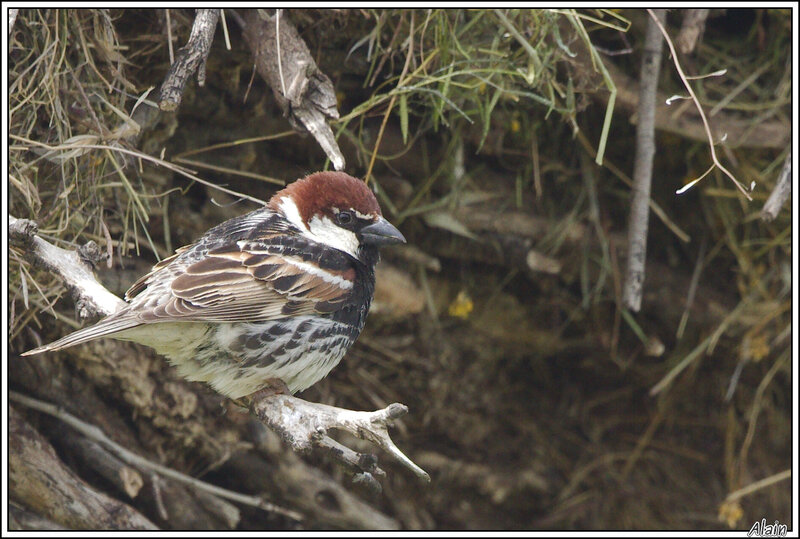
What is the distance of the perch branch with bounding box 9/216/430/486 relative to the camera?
1993 millimetres

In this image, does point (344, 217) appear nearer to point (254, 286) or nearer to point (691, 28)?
point (254, 286)

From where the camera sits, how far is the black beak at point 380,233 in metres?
2.76

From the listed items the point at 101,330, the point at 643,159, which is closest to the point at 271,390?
the point at 101,330

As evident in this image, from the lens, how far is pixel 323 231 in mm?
2818

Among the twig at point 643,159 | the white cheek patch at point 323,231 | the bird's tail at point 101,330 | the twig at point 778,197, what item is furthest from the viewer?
the twig at point 643,159

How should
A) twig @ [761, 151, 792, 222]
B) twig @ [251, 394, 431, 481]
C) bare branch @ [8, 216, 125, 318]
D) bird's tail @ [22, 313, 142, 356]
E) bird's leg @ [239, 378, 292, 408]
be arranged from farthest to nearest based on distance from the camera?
twig @ [761, 151, 792, 222]
bird's leg @ [239, 378, 292, 408]
bare branch @ [8, 216, 125, 318]
bird's tail @ [22, 313, 142, 356]
twig @ [251, 394, 431, 481]

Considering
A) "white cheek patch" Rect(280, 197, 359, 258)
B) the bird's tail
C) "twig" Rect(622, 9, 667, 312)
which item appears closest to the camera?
the bird's tail

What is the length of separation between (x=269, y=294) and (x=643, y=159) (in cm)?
154

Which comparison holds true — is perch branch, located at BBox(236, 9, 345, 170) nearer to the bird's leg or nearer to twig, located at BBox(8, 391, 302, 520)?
the bird's leg

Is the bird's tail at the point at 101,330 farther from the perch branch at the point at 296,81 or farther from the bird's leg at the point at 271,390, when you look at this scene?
the perch branch at the point at 296,81

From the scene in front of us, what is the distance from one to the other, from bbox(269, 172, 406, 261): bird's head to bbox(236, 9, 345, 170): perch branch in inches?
5.4

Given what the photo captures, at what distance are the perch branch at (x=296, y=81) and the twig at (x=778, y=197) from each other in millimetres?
1352

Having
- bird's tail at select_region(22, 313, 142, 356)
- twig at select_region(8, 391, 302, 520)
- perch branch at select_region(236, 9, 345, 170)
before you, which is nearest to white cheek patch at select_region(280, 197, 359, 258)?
perch branch at select_region(236, 9, 345, 170)

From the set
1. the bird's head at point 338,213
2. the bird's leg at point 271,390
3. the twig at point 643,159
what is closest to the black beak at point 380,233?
the bird's head at point 338,213
